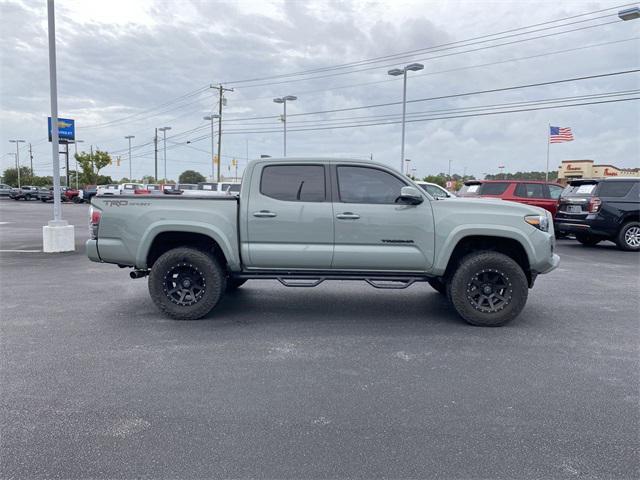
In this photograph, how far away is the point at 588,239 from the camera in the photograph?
13875 mm

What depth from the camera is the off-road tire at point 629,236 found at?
494 inches

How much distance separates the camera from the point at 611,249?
13.3 meters

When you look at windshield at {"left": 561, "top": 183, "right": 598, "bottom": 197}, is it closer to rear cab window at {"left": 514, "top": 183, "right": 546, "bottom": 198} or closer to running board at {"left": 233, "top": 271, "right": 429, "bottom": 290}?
rear cab window at {"left": 514, "top": 183, "right": 546, "bottom": 198}

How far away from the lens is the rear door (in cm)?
557

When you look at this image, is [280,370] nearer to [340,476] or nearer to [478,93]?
[340,476]

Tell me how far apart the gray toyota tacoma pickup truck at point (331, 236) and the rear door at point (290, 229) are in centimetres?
1

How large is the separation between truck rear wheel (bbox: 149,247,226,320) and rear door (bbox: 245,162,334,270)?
0.49 m

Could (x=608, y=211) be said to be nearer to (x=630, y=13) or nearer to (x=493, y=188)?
(x=493, y=188)

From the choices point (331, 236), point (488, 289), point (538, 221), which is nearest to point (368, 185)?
point (331, 236)

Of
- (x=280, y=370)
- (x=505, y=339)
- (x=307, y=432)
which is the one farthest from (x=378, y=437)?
(x=505, y=339)

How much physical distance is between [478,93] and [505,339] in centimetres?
2932

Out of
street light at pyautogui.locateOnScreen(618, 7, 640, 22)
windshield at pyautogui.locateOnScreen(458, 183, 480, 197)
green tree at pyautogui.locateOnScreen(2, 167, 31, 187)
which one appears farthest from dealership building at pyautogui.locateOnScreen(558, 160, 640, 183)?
green tree at pyautogui.locateOnScreen(2, 167, 31, 187)

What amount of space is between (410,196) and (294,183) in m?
1.42

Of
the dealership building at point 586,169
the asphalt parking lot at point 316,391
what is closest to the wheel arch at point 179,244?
the asphalt parking lot at point 316,391
